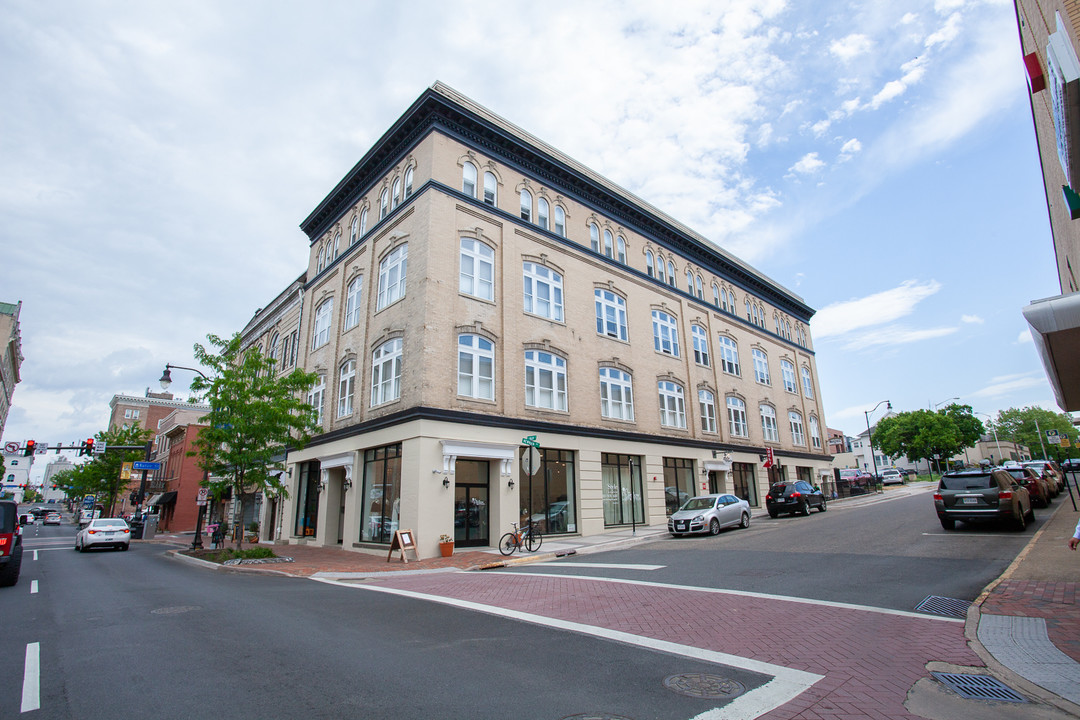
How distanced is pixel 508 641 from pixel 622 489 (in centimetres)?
1988

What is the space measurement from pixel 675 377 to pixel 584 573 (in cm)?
1950

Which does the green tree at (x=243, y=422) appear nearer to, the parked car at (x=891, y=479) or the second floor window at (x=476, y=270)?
the second floor window at (x=476, y=270)

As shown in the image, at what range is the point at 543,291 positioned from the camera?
24.9m

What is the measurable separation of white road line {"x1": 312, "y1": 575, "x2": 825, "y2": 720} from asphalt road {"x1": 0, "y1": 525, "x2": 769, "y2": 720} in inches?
6.6

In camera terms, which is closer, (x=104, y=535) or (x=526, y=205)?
(x=526, y=205)

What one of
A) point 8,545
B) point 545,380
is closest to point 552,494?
point 545,380

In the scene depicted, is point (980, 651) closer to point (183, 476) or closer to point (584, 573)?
point (584, 573)

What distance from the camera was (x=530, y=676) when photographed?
5367 millimetres

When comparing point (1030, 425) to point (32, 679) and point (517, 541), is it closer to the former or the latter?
point (517, 541)

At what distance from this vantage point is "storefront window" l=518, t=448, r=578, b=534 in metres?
21.8

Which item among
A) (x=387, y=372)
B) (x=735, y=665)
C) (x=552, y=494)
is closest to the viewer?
(x=735, y=665)

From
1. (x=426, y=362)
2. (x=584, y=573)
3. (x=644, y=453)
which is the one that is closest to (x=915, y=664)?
(x=584, y=573)

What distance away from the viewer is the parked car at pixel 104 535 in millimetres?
27219

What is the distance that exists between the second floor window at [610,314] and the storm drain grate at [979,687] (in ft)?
72.6
